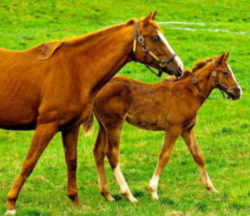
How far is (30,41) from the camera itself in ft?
98.6

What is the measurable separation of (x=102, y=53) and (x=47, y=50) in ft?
2.93

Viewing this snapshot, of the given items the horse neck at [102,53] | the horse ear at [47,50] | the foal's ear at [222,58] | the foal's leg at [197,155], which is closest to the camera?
the horse neck at [102,53]

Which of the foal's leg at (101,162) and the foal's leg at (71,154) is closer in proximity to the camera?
the foal's leg at (71,154)

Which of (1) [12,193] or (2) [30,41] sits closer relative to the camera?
(1) [12,193]

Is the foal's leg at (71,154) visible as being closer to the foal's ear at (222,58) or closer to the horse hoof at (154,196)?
the horse hoof at (154,196)

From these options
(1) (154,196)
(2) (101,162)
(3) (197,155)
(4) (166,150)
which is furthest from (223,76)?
(2) (101,162)

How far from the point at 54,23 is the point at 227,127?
23.4 meters

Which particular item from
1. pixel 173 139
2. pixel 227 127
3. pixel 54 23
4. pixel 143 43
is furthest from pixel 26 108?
→ pixel 54 23

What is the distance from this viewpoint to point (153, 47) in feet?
28.8

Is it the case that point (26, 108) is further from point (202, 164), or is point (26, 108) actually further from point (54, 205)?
point (202, 164)

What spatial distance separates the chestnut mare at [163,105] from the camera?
10.9m

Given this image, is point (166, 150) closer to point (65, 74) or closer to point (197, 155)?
point (197, 155)

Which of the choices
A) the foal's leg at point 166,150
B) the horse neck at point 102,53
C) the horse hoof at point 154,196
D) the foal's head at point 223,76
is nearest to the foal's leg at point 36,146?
the horse neck at point 102,53

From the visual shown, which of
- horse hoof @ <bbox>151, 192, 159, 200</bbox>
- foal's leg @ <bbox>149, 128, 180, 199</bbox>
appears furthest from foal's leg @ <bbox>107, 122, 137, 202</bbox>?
foal's leg @ <bbox>149, 128, 180, 199</bbox>
